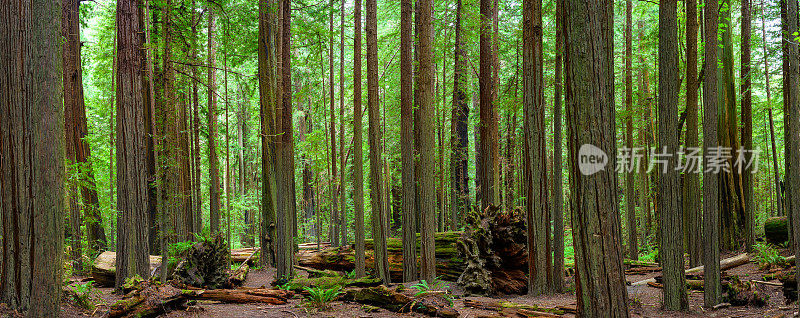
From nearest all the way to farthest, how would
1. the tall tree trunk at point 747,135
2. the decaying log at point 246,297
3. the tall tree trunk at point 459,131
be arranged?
the decaying log at point 246,297, the tall tree trunk at point 747,135, the tall tree trunk at point 459,131

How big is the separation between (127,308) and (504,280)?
6801 millimetres

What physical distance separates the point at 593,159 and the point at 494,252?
6.15m

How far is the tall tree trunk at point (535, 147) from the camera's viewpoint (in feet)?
27.5

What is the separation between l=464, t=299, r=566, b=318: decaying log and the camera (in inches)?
255

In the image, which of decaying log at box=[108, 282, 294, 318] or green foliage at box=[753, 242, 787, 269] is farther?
green foliage at box=[753, 242, 787, 269]

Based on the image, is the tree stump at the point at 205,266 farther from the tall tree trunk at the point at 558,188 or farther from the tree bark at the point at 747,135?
the tree bark at the point at 747,135

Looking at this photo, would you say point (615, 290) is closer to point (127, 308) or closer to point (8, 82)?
point (127, 308)

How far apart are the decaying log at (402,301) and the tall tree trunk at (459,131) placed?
8227mm

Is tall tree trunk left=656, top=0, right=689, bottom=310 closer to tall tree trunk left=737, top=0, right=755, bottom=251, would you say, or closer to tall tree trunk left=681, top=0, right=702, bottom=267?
tall tree trunk left=681, top=0, right=702, bottom=267

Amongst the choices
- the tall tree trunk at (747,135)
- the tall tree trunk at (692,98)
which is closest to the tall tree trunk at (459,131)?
the tall tree trunk at (692,98)

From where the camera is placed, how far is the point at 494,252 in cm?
1005

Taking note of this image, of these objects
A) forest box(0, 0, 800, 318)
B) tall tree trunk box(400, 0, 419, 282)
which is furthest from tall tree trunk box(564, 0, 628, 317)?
tall tree trunk box(400, 0, 419, 282)

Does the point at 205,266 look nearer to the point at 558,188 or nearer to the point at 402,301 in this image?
the point at 402,301

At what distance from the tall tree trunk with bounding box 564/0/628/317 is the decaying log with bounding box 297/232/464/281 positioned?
6.50 m
